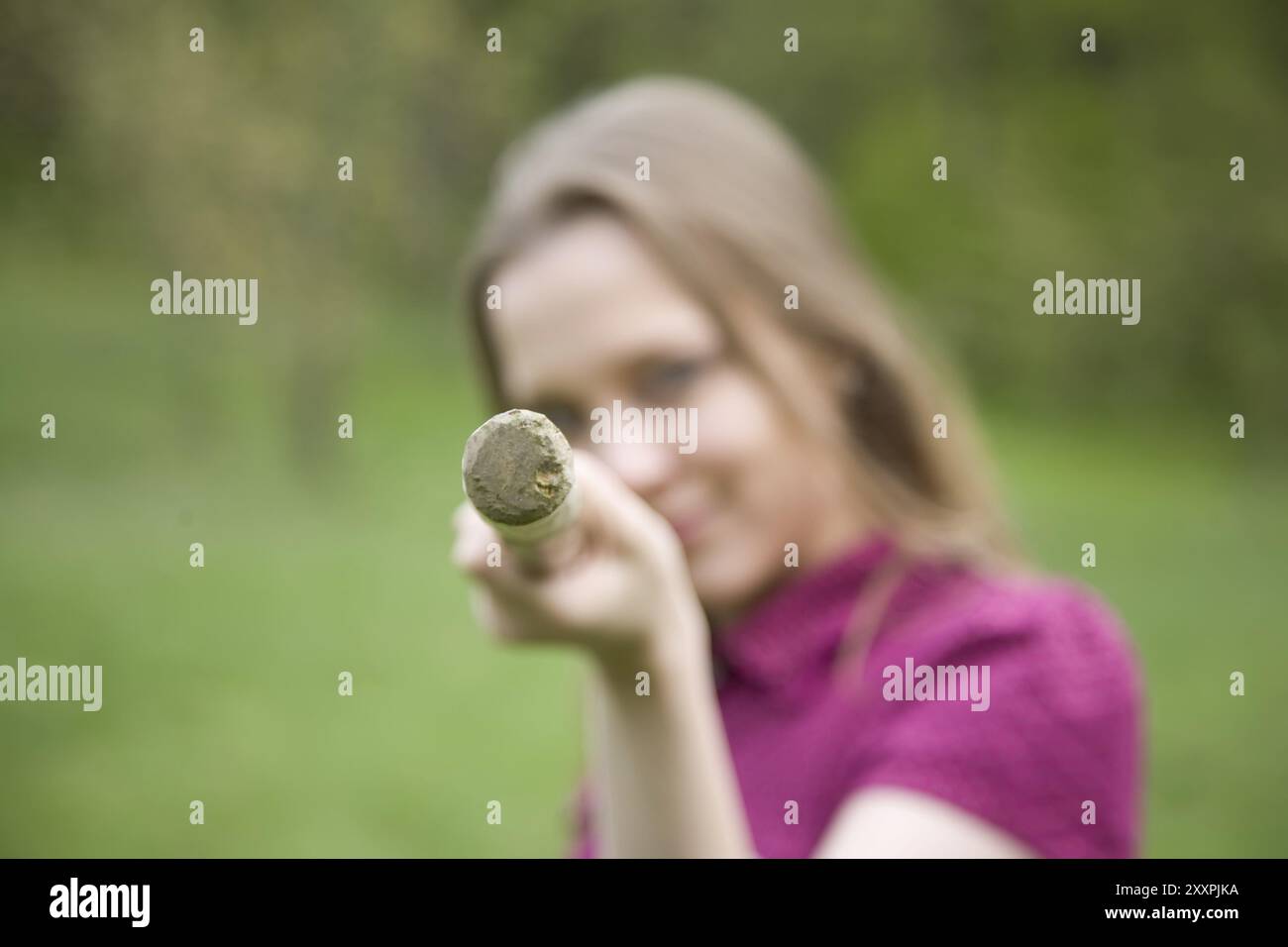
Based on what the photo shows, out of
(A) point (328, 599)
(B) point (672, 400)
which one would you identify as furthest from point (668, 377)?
(A) point (328, 599)

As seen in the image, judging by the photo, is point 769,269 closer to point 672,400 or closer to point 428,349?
point 672,400

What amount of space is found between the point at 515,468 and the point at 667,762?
148 mm

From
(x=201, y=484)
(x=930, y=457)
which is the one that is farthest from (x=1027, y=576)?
(x=201, y=484)

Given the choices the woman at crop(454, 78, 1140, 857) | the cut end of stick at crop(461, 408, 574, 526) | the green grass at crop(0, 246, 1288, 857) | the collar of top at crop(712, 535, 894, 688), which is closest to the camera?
the cut end of stick at crop(461, 408, 574, 526)

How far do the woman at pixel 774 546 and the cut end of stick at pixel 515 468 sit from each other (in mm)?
83

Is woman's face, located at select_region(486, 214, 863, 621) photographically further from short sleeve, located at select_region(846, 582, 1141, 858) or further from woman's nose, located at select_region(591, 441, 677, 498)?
short sleeve, located at select_region(846, 582, 1141, 858)

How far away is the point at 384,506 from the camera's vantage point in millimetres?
2912

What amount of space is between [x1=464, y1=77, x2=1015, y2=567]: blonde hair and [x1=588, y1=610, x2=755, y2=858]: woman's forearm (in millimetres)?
283

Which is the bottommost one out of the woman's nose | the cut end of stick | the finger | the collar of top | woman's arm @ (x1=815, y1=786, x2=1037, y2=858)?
woman's arm @ (x1=815, y1=786, x2=1037, y2=858)

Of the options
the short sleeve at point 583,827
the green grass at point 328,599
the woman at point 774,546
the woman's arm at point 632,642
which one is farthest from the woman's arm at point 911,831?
→ the green grass at point 328,599

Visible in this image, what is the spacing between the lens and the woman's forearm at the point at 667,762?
16.0 inches

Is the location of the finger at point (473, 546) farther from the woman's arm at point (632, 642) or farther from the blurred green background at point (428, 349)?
the blurred green background at point (428, 349)

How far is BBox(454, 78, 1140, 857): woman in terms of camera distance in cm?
43

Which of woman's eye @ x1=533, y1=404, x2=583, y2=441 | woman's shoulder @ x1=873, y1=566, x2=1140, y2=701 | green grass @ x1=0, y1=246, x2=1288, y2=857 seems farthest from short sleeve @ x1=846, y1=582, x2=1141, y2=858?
green grass @ x1=0, y1=246, x2=1288, y2=857
